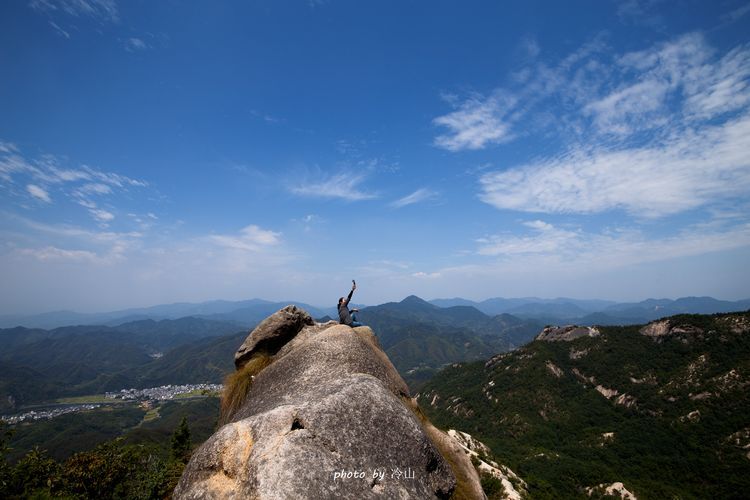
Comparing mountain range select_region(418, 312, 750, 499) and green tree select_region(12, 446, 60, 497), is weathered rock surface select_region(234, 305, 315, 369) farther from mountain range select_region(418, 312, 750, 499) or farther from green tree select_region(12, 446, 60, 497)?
mountain range select_region(418, 312, 750, 499)

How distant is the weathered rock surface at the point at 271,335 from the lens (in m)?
18.1

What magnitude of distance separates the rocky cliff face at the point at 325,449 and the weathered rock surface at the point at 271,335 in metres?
4.45

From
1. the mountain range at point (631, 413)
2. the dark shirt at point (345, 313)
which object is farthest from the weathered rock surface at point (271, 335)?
the mountain range at point (631, 413)

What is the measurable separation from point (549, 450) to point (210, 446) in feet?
494

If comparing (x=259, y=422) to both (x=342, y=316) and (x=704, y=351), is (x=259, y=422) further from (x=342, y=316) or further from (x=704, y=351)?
(x=704, y=351)

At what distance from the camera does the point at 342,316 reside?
2039 cm

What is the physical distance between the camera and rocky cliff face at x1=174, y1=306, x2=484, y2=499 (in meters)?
8.18

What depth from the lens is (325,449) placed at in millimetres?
8953

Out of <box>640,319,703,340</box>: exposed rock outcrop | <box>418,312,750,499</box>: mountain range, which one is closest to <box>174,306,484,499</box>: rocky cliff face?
<box>418,312,750,499</box>: mountain range

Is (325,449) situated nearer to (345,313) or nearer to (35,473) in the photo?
(345,313)

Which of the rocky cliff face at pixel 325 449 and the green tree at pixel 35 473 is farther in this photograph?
the green tree at pixel 35 473

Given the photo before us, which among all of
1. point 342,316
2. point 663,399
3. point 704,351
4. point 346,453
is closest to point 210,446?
point 346,453

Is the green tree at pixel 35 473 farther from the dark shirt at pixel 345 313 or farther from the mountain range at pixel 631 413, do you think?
the mountain range at pixel 631 413

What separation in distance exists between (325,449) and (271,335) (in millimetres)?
10219
